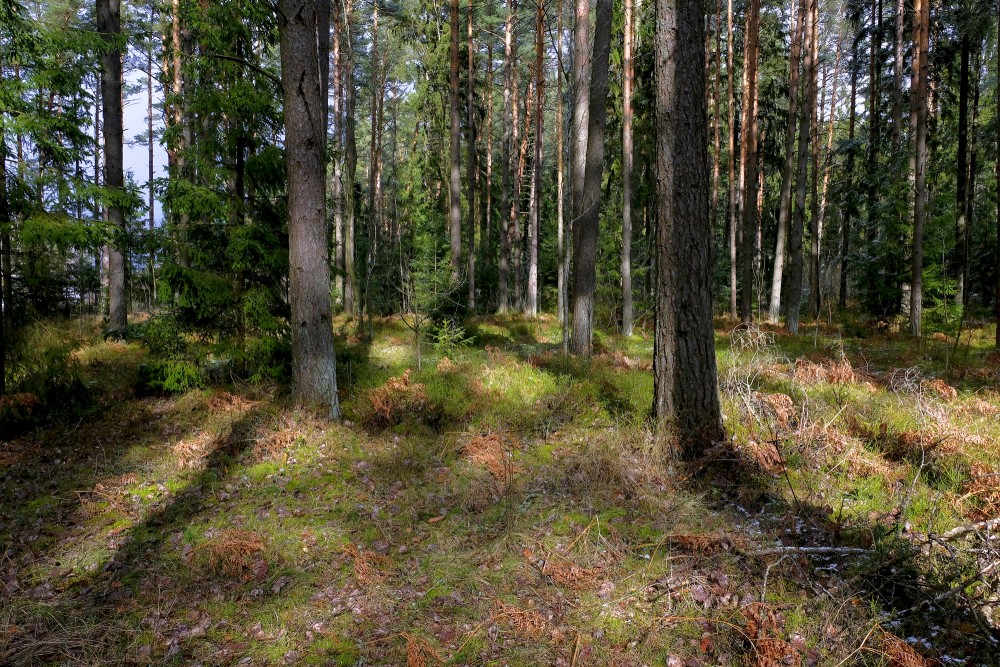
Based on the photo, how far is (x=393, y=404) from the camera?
709 cm

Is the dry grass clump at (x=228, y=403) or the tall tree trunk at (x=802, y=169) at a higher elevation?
the tall tree trunk at (x=802, y=169)

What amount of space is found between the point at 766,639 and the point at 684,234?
141 inches

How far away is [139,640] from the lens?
3.09 meters

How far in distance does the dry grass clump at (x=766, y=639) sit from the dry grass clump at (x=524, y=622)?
3.62 feet

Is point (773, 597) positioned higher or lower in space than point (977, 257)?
lower

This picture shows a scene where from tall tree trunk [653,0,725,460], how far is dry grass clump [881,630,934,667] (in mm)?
2436

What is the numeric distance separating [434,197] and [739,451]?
25844 mm

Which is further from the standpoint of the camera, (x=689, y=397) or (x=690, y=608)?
(x=689, y=397)

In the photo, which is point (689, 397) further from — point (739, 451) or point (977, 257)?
point (977, 257)

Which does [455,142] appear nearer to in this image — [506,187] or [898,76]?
[506,187]

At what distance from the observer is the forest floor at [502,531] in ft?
9.72

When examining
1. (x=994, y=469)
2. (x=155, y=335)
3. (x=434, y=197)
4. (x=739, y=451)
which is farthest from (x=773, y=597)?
(x=434, y=197)

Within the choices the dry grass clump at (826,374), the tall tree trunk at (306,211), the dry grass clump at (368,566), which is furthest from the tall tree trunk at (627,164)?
the dry grass clump at (368,566)

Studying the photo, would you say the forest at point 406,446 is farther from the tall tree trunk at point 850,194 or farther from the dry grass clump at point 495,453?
the tall tree trunk at point 850,194
